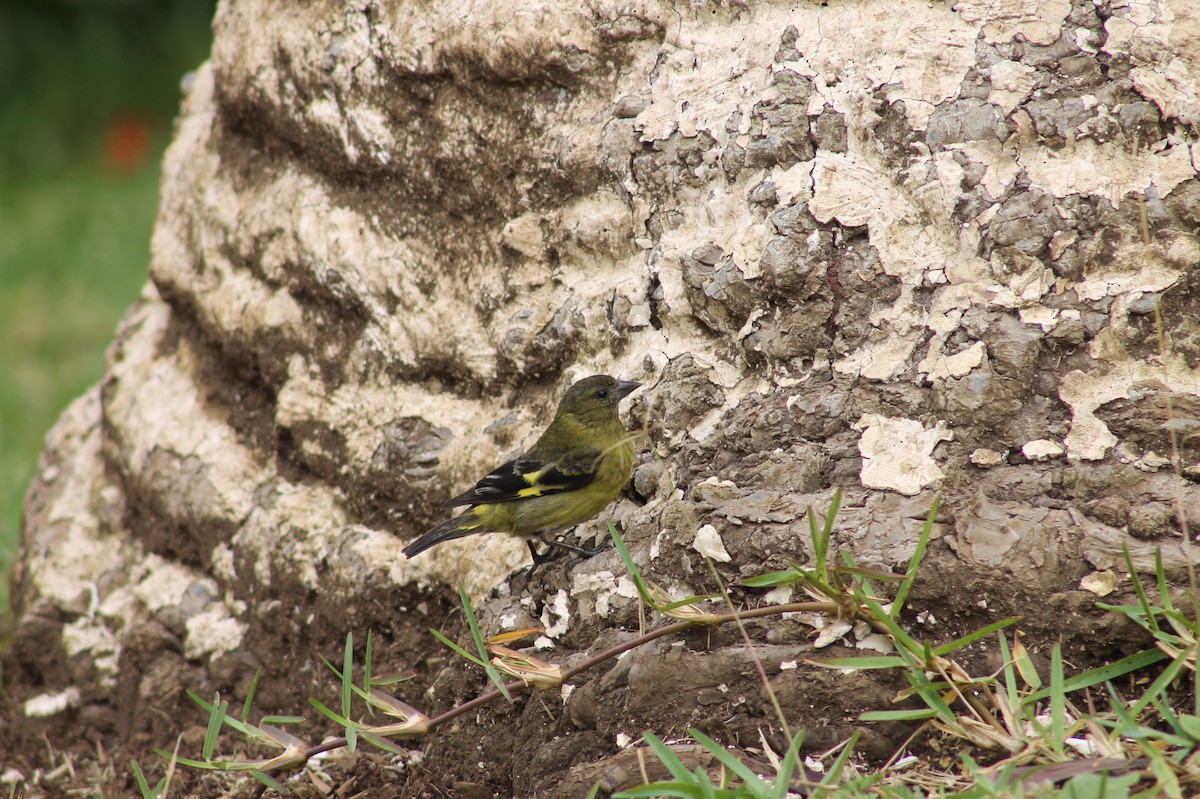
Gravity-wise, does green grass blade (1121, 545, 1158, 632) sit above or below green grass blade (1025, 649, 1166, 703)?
above

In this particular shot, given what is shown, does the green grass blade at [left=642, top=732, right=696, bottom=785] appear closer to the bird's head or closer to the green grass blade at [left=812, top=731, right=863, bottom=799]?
the green grass blade at [left=812, top=731, right=863, bottom=799]

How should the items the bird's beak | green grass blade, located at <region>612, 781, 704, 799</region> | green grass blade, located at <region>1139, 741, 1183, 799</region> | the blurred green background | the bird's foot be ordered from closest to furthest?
1. green grass blade, located at <region>1139, 741, 1183, 799</region>
2. green grass blade, located at <region>612, 781, 704, 799</region>
3. the bird's foot
4. the bird's beak
5. the blurred green background

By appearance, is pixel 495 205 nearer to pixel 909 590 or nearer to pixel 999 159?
pixel 999 159

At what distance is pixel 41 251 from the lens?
334 inches

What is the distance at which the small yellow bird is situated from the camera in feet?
10.8

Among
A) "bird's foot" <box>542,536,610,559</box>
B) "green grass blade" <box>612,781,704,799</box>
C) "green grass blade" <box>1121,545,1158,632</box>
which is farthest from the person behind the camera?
"bird's foot" <box>542,536,610,559</box>

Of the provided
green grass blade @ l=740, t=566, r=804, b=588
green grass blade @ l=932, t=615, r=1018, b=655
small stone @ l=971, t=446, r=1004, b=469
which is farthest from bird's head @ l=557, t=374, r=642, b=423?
green grass blade @ l=932, t=615, r=1018, b=655

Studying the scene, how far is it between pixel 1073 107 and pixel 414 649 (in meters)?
2.21

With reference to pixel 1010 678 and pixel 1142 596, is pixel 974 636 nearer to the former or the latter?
pixel 1010 678

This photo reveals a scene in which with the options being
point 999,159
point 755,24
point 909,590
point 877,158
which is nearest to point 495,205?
point 755,24

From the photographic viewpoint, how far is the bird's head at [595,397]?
325cm

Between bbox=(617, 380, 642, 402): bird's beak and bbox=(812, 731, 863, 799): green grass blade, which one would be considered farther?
bbox=(617, 380, 642, 402): bird's beak

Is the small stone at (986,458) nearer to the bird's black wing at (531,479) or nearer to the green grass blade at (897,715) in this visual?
the green grass blade at (897,715)

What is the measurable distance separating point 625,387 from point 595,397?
0.57 feet
